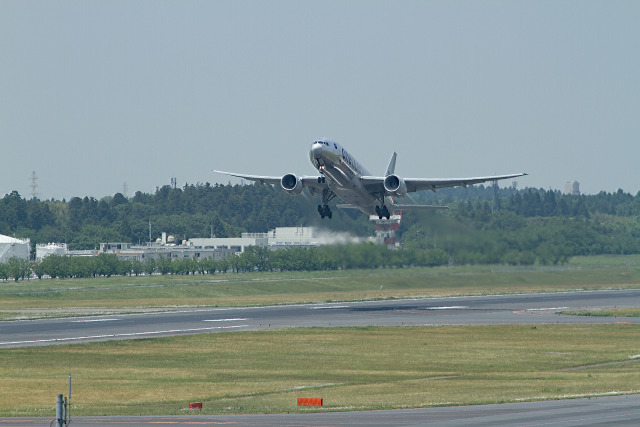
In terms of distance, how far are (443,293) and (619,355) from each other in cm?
5966

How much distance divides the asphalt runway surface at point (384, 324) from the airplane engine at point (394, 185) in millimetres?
10441

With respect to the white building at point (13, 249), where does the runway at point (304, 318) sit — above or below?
below

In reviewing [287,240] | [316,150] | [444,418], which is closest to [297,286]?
[287,240]

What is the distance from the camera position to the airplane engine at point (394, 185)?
249ft

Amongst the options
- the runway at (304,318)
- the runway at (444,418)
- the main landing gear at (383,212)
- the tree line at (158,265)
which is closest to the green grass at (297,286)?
the tree line at (158,265)

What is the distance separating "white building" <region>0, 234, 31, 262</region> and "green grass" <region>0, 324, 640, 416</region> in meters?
112

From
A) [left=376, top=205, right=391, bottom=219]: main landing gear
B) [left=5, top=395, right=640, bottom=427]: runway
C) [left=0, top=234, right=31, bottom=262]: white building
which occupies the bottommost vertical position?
[left=5, top=395, right=640, bottom=427]: runway

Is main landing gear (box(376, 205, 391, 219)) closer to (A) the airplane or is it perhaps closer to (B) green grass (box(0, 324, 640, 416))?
(A) the airplane

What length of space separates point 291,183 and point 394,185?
8.00m

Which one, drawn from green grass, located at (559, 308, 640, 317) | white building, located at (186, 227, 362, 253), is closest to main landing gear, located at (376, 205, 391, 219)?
white building, located at (186, 227, 362, 253)

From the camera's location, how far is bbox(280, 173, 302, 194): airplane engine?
75.8 m

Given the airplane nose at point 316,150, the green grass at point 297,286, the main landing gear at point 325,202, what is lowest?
the green grass at point 297,286

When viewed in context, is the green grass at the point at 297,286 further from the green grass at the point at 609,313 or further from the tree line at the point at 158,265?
the green grass at the point at 609,313

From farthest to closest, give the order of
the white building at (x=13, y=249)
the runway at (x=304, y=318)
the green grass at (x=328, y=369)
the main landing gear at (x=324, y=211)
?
the white building at (x=13, y=249) < the main landing gear at (x=324, y=211) < the runway at (x=304, y=318) < the green grass at (x=328, y=369)
